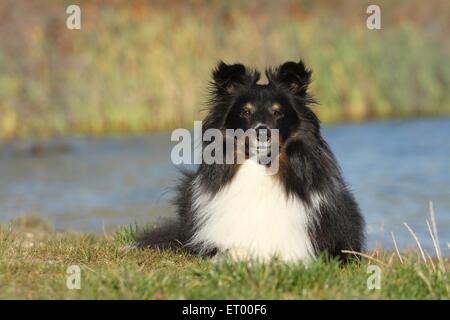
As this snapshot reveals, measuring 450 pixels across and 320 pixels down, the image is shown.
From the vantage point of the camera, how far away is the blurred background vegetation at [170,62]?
64.8 feet

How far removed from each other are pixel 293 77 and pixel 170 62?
44.5 feet

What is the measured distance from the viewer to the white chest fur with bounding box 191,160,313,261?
22.4 feet

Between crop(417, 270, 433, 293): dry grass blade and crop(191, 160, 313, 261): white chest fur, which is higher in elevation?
crop(191, 160, 313, 261): white chest fur

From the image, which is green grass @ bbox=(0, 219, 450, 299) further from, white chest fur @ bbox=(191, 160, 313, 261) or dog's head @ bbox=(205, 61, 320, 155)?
dog's head @ bbox=(205, 61, 320, 155)

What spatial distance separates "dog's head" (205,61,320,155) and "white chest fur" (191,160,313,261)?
1.16 ft

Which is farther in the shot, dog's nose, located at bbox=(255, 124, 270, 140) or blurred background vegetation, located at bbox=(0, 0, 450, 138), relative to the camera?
blurred background vegetation, located at bbox=(0, 0, 450, 138)

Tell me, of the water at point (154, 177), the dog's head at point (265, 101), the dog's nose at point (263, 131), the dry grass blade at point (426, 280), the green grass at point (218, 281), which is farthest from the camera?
the water at point (154, 177)

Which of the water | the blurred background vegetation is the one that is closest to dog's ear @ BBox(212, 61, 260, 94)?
the water

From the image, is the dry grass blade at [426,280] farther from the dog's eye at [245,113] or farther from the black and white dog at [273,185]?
the dog's eye at [245,113]

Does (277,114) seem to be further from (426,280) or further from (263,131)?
(426,280)

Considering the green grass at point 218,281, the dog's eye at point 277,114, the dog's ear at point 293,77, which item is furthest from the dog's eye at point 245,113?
the green grass at point 218,281

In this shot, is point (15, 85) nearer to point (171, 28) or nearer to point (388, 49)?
point (171, 28)

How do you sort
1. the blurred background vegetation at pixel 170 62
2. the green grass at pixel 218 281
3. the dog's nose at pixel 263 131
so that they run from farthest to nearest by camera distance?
the blurred background vegetation at pixel 170 62, the dog's nose at pixel 263 131, the green grass at pixel 218 281

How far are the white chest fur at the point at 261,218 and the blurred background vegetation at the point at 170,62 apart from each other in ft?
41.3
